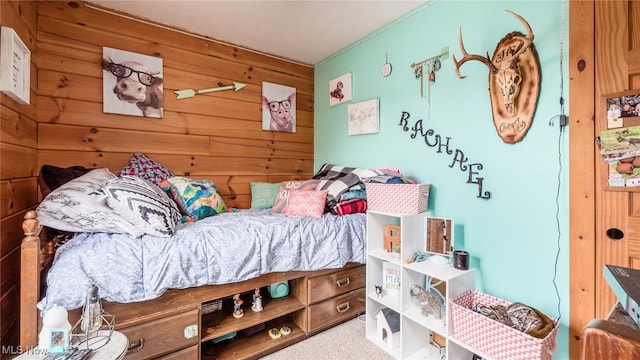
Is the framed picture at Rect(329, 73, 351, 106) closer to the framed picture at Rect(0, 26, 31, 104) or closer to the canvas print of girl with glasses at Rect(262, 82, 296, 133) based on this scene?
the canvas print of girl with glasses at Rect(262, 82, 296, 133)

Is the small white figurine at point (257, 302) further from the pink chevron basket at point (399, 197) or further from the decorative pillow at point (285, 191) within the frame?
the pink chevron basket at point (399, 197)

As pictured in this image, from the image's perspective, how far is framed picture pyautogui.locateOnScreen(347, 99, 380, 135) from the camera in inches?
93.2

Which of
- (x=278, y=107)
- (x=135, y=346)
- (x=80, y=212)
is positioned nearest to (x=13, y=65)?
(x=80, y=212)

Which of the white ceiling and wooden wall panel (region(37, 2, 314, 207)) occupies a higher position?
the white ceiling

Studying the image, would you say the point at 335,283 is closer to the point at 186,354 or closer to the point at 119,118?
the point at 186,354

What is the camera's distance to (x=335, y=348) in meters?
1.76

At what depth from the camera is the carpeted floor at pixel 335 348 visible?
1.68 metres

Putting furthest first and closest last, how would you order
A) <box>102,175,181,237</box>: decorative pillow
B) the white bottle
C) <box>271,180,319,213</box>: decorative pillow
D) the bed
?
<box>271,180,319,213</box>: decorative pillow < <box>102,175,181,237</box>: decorative pillow < the bed < the white bottle

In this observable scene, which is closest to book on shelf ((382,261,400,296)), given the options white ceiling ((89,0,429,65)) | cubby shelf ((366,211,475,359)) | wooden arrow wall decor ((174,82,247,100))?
cubby shelf ((366,211,475,359))

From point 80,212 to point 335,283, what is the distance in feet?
5.04

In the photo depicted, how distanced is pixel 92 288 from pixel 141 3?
1.94 meters

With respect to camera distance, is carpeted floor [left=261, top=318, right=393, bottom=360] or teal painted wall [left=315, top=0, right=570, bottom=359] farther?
carpeted floor [left=261, top=318, right=393, bottom=360]

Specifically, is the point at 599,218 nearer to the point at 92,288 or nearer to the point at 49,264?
the point at 92,288

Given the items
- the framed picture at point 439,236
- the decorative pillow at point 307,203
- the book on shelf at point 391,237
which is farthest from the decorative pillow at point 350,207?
the framed picture at point 439,236
